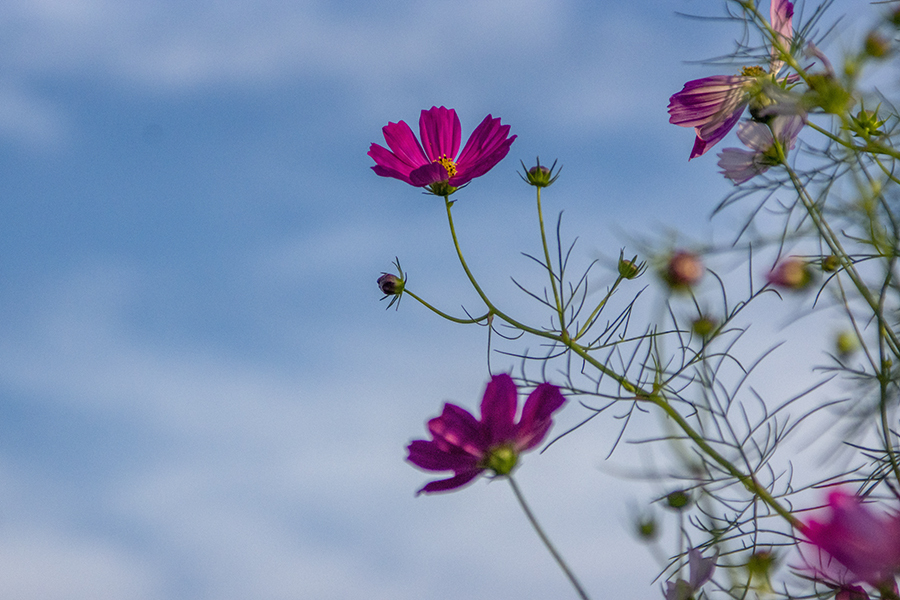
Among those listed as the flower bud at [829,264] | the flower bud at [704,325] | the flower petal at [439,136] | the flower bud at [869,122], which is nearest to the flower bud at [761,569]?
the flower bud at [704,325]

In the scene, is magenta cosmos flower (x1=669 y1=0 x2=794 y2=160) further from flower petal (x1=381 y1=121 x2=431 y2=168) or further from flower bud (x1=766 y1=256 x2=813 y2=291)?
flower petal (x1=381 y1=121 x2=431 y2=168)

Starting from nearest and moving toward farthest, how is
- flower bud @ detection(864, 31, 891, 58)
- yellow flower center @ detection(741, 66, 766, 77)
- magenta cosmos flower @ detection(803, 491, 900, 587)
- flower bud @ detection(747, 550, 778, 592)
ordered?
1. magenta cosmos flower @ detection(803, 491, 900, 587)
2. flower bud @ detection(747, 550, 778, 592)
3. yellow flower center @ detection(741, 66, 766, 77)
4. flower bud @ detection(864, 31, 891, 58)

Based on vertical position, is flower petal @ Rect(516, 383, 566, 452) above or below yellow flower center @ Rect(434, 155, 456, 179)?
below

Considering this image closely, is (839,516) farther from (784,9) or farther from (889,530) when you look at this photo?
(784,9)

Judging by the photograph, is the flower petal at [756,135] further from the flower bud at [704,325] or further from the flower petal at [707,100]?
the flower bud at [704,325]

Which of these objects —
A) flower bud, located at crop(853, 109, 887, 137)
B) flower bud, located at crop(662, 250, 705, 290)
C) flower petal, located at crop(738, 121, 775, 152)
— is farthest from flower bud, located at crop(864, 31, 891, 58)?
flower bud, located at crop(662, 250, 705, 290)

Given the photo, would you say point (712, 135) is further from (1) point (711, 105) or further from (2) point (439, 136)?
(2) point (439, 136)

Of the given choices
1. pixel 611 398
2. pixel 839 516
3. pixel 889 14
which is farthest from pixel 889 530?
pixel 889 14
